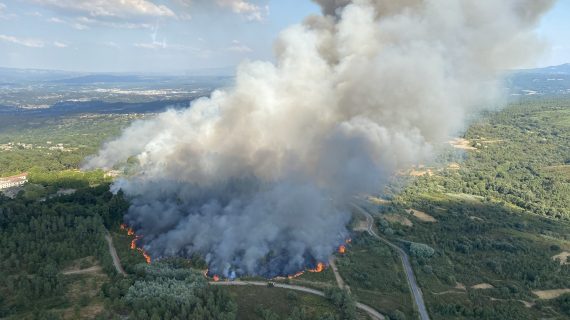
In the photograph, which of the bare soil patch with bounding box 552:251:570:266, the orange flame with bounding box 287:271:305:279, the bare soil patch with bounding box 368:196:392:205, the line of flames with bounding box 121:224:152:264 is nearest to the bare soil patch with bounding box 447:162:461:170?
the bare soil patch with bounding box 368:196:392:205

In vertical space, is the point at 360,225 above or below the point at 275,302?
below

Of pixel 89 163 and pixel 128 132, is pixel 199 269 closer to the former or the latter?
pixel 89 163

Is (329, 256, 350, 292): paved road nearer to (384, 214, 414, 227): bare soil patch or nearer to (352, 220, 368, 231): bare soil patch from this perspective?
(352, 220, 368, 231): bare soil patch

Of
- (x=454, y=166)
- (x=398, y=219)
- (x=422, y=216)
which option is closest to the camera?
(x=398, y=219)

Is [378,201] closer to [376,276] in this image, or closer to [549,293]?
[376,276]

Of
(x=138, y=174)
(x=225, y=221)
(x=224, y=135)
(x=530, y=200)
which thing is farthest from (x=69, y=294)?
(x=530, y=200)

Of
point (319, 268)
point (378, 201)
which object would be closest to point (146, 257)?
point (319, 268)
